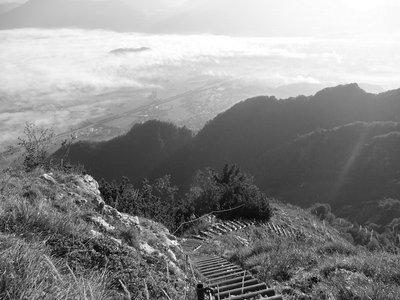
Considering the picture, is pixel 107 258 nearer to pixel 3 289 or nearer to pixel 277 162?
pixel 3 289

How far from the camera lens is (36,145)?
13820mm

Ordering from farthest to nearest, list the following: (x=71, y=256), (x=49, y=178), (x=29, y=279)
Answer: (x=49, y=178)
(x=71, y=256)
(x=29, y=279)

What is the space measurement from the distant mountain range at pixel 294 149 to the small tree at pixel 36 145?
56.8 meters

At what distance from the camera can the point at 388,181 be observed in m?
77.4

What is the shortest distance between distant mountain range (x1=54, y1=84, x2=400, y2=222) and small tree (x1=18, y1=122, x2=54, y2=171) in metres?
56.8

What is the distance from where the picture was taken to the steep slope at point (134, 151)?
390ft

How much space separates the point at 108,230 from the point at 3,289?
4535 millimetres

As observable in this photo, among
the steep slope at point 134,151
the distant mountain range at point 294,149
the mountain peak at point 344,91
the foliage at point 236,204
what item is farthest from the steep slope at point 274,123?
the foliage at point 236,204

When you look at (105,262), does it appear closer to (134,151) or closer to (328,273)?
(328,273)

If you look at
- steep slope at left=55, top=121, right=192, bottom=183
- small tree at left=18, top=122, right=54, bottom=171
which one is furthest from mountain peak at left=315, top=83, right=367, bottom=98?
small tree at left=18, top=122, right=54, bottom=171

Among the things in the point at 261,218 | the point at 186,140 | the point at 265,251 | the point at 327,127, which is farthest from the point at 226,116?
the point at 265,251

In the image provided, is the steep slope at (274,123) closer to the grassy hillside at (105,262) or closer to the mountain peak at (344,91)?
the mountain peak at (344,91)

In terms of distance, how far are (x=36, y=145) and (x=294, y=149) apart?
305 ft

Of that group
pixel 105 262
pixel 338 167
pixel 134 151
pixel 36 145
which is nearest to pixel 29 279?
pixel 105 262
